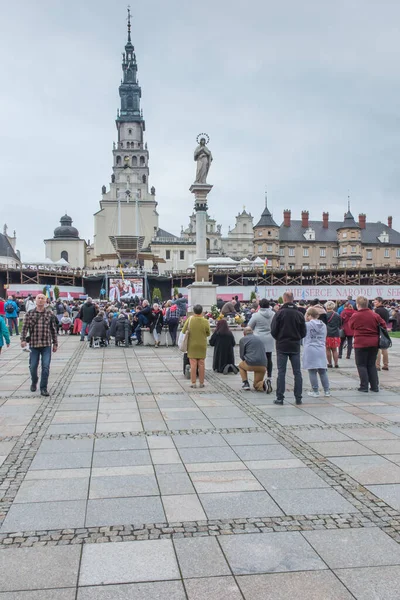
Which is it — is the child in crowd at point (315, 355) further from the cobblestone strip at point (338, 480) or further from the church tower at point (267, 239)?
the church tower at point (267, 239)

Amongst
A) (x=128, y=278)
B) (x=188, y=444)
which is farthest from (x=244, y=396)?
(x=128, y=278)

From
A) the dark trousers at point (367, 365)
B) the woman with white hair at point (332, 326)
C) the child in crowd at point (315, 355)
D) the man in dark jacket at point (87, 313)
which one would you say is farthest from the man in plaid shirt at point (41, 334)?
the man in dark jacket at point (87, 313)

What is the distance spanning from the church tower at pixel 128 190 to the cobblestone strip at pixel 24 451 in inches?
2921

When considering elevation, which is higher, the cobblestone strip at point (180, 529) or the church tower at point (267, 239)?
the church tower at point (267, 239)

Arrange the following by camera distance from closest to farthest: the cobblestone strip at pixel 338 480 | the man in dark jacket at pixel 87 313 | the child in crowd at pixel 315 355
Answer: the cobblestone strip at pixel 338 480 < the child in crowd at pixel 315 355 < the man in dark jacket at pixel 87 313

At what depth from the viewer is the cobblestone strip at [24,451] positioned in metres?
5.00

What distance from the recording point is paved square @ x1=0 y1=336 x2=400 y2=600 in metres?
3.45

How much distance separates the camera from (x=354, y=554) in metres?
3.78

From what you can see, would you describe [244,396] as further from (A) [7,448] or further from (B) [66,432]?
(A) [7,448]

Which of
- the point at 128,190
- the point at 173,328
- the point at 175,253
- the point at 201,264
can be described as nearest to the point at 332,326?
the point at 173,328

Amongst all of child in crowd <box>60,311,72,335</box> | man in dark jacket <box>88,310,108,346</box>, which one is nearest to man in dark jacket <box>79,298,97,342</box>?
man in dark jacket <box>88,310,108,346</box>

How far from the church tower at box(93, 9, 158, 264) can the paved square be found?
249 ft

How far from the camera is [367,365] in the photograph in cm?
1041

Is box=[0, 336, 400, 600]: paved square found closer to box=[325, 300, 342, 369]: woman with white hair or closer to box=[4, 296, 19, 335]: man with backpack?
box=[325, 300, 342, 369]: woman with white hair
